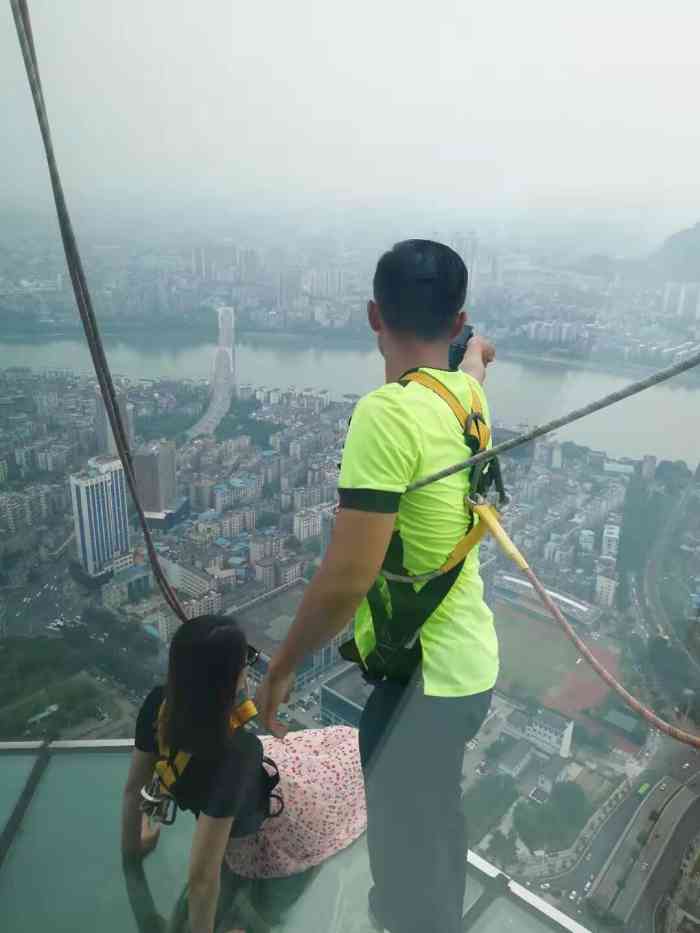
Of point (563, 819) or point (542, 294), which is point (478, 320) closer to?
point (542, 294)

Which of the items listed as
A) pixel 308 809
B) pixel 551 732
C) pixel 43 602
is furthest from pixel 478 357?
pixel 43 602

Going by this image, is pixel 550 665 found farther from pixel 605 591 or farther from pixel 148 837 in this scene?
pixel 148 837

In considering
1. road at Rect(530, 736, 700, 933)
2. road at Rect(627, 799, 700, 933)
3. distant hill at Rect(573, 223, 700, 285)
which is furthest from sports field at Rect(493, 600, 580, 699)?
distant hill at Rect(573, 223, 700, 285)

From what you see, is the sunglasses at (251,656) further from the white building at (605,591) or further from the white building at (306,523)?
the white building at (605,591)

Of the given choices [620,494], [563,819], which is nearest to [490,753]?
[563,819]

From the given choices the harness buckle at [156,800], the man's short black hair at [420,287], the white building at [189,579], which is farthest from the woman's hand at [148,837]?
the man's short black hair at [420,287]

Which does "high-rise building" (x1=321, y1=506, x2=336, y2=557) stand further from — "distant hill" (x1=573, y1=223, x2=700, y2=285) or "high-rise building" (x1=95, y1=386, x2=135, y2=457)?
"distant hill" (x1=573, y1=223, x2=700, y2=285)

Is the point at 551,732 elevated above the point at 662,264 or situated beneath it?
situated beneath
